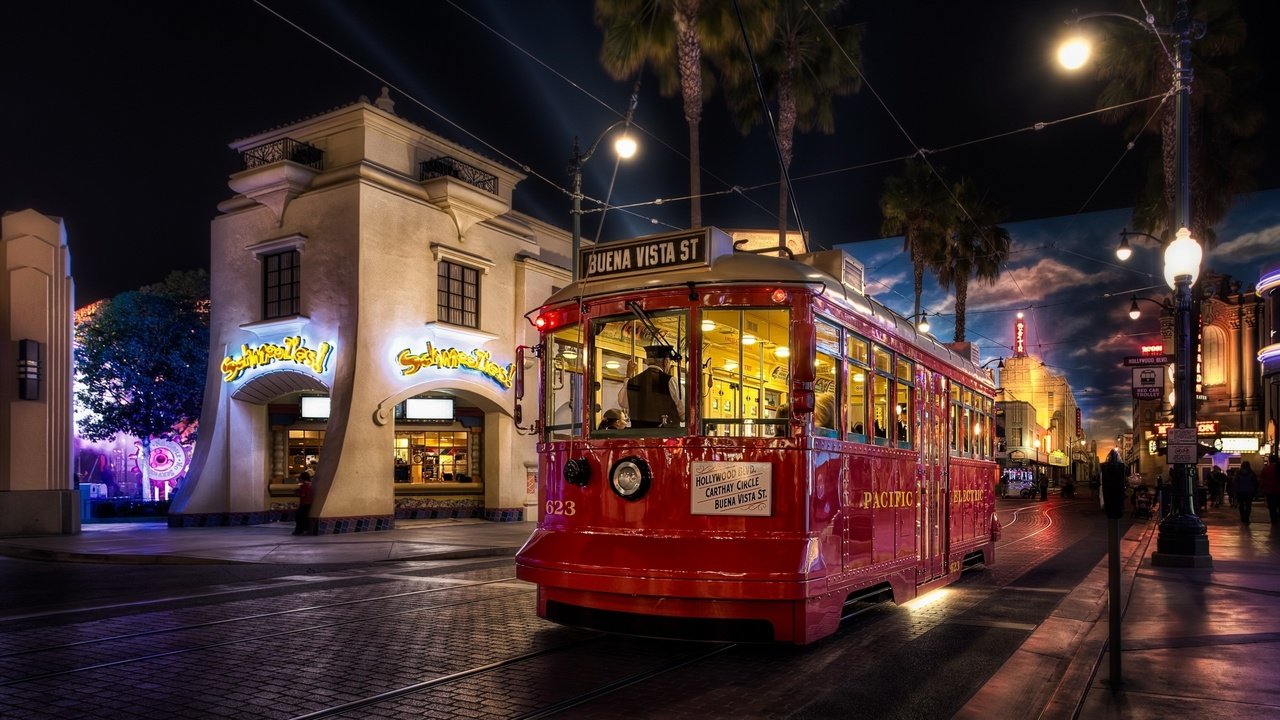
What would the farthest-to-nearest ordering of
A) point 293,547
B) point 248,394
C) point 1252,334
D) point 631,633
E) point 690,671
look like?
point 1252,334 < point 248,394 < point 293,547 < point 631,633 < point 690,671

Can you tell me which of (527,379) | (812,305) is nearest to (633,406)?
(812,305)

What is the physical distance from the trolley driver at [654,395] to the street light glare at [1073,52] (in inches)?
361

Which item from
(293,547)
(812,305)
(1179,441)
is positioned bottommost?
(293,547)

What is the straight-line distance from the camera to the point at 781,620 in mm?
7559

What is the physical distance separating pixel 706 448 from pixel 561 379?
1.84m

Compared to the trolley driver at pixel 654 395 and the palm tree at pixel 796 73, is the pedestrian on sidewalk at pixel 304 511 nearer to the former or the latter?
the palm tree at pixel 796 73

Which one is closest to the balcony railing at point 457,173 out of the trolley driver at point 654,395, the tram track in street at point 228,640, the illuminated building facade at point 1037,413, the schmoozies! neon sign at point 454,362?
the schmoozies! neon sign at point 454,362

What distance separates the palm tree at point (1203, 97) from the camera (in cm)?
2416

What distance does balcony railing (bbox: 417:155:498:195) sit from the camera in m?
25.2

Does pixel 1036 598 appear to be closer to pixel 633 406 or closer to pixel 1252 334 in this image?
pixel 633 406

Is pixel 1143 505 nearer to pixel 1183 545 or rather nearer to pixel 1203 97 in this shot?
pixel 1203 97

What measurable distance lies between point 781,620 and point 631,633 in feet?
4.23

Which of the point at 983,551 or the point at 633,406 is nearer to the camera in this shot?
the point at 633,406

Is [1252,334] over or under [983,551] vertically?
over
